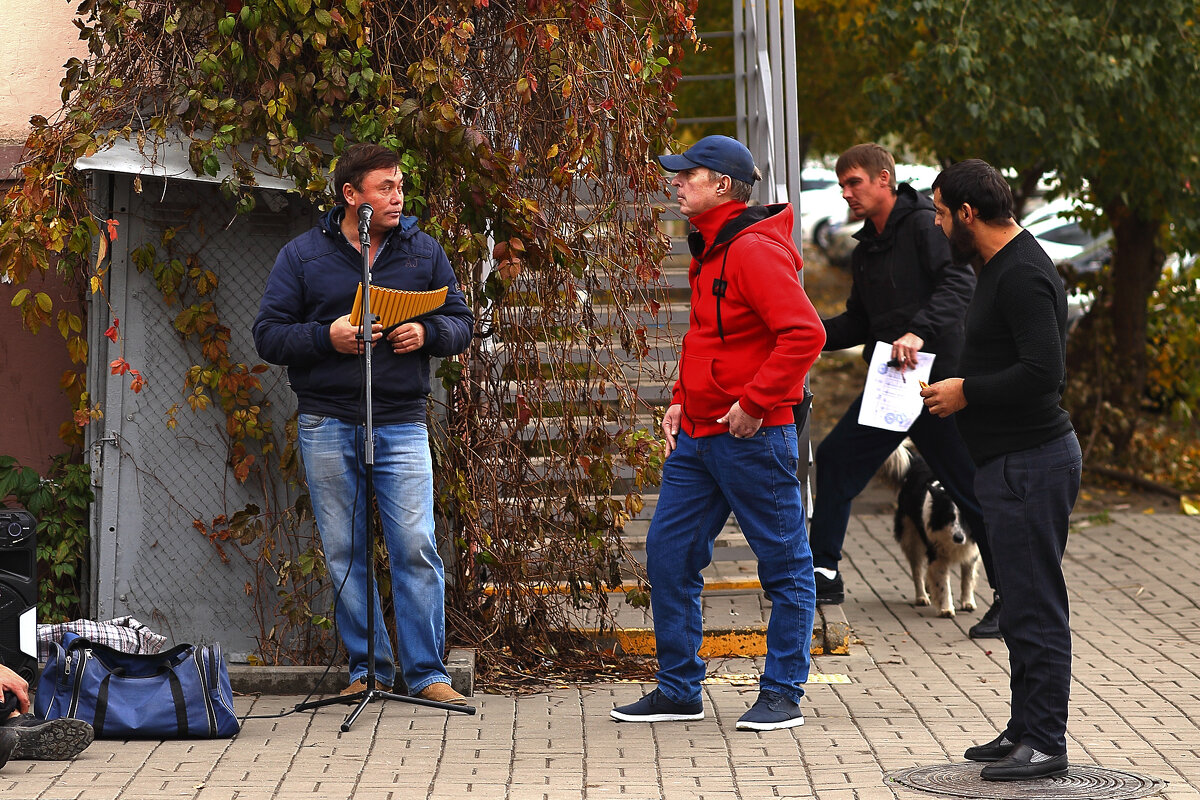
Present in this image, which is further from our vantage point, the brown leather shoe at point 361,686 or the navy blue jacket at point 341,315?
the brown leather shoe at point 361,686

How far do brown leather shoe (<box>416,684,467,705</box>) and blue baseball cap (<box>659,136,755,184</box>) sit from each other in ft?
7.33

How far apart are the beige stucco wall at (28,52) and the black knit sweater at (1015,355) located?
4.31 metres

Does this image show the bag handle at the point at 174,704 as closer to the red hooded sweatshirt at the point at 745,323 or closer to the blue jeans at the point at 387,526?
the blue jeans at the point at 387,526

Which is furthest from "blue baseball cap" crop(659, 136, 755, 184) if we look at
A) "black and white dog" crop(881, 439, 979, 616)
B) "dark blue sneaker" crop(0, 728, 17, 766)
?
"dark blue sneaker" crop(0, 728, 17, 766)

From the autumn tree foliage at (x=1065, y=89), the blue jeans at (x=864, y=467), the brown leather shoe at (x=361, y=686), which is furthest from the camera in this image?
the autumn tree foliage at (x=1065, y=89)

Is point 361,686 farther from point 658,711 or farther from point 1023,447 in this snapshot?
point 1023,447

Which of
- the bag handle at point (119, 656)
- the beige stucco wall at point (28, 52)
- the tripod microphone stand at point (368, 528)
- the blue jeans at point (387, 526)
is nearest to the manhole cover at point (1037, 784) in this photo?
the tripod microphone stand at point (368, 528)

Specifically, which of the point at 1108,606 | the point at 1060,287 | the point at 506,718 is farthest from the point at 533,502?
the point at 1108,606

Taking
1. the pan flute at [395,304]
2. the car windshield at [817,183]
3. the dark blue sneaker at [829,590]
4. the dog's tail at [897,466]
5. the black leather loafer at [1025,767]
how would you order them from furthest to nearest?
the car windshield at [817,183], the dog's tail at [897,466], the dark blue sneaker at [829,590], the pan flute at [395,304], the black leather loafer at [1025,767]

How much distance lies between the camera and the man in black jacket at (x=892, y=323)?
7.18m

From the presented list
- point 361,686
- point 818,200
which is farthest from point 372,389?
point 818,200

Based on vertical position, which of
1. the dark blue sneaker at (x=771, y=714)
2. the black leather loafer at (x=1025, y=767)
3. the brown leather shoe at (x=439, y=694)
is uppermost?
the black leather loafer at (x=1025, y=767)

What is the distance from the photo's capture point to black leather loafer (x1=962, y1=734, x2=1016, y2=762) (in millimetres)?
5012

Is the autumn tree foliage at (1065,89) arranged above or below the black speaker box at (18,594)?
above
